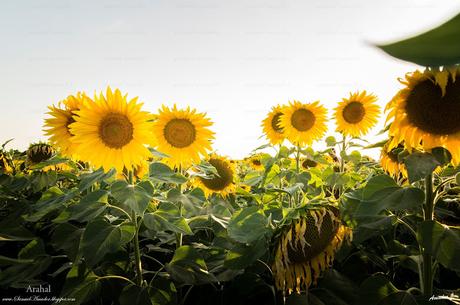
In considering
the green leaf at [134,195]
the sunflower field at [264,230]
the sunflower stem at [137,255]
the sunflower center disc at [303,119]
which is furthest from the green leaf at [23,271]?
the sunflower center disc at [303,119]

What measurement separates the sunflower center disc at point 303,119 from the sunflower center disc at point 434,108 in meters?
2.89

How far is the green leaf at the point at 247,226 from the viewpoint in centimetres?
165

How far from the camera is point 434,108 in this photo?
5.40 feet

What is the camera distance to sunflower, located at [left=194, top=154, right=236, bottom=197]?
3469 mm

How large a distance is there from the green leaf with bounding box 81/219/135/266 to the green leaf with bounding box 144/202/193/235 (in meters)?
0.13

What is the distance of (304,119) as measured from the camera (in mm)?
4613

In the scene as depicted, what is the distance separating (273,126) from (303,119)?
17.9 inches

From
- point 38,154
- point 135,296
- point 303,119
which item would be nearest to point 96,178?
point 135,296

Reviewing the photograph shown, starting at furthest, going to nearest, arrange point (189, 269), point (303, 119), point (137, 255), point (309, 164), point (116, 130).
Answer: point (309, 164) → point (303, 119) → point (116, 130) → point (137, 255) → point (189, 269)

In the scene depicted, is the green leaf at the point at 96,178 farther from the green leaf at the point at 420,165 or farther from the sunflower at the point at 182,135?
the green leaf at the point at 420,165

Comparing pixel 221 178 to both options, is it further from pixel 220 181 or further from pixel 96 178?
pixel 96 178

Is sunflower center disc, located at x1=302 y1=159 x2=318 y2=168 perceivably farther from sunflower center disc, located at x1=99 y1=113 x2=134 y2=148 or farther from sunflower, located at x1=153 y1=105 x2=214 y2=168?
sunflower center disc, located at x1=99 y1=113 x2=134 y2=148

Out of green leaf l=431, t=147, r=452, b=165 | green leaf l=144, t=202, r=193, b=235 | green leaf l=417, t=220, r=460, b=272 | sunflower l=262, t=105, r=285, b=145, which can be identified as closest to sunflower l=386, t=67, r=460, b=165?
green leaf l=431, t=147, r=452, b=165

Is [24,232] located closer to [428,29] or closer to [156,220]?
[156,220]
